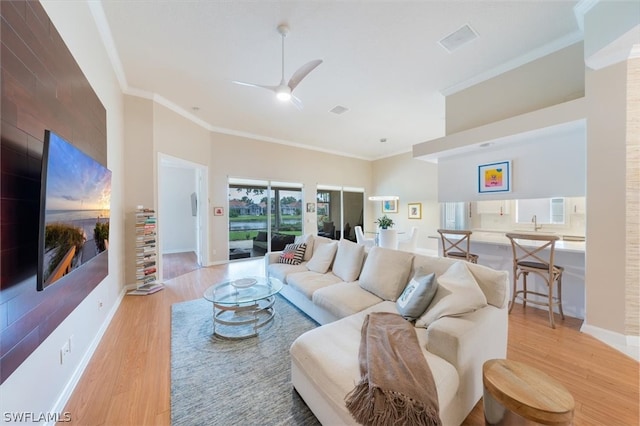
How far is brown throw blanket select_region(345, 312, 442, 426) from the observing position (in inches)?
45.8

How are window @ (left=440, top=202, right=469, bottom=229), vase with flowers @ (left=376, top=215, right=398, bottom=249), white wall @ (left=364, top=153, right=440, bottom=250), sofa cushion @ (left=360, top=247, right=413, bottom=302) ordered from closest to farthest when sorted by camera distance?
sofa cushion @ (left=360, top=247, right=413, bottom=302) < window @ (left=440, top=202, right=469, bottom=229) < vase with flowers @ (left=376, top=215, right=398, bottom=249) < white wall @ (left=364, top=153, right=440, bottom=250)

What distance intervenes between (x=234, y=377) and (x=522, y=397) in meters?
1.96

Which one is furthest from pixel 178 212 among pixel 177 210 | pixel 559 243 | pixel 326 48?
pixel 559 243

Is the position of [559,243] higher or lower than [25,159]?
lower

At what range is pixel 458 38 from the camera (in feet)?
9.40

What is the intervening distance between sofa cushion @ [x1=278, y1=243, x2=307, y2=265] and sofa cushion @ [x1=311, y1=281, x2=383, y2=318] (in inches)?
46.2

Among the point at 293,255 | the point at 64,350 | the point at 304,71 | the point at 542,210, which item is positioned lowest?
the point at 64,350

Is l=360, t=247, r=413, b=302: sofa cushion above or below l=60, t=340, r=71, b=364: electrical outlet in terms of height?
above

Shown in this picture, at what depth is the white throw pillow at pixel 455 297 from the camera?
1.72 metres

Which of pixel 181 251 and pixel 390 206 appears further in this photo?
pixel 390 206

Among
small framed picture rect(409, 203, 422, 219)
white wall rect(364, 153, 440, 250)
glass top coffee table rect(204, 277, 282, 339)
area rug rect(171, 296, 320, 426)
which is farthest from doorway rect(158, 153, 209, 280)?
small framed picture rect(409, 203, 422, 219)

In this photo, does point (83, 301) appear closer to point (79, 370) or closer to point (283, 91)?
point (79, 370)

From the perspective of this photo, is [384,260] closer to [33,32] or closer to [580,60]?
[33,32]
